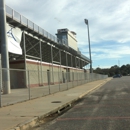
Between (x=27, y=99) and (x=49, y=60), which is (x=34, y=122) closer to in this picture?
(x=27, y=99)

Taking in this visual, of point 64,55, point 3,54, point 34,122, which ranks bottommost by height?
point 34,122

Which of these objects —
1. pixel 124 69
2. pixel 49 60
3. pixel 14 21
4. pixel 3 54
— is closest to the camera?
pixel 3 54

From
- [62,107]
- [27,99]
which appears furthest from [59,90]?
[62,107]

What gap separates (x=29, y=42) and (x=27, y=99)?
75.6 feet

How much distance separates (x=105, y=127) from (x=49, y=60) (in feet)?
145

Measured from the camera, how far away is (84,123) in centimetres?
798

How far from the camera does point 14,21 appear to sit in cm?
2972

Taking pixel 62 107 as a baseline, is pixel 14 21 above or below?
above

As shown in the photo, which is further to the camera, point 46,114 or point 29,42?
point 29,42

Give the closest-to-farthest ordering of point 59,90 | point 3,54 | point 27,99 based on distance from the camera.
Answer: point 27,99 < point 3,54 < point 59,90

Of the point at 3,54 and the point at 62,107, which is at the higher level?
the point at 3,54

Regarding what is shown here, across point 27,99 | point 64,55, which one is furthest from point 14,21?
point 64,55

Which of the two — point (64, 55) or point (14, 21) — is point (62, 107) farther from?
point (64, 55)

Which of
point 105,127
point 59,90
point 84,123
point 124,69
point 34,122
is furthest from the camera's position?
point 124,69
